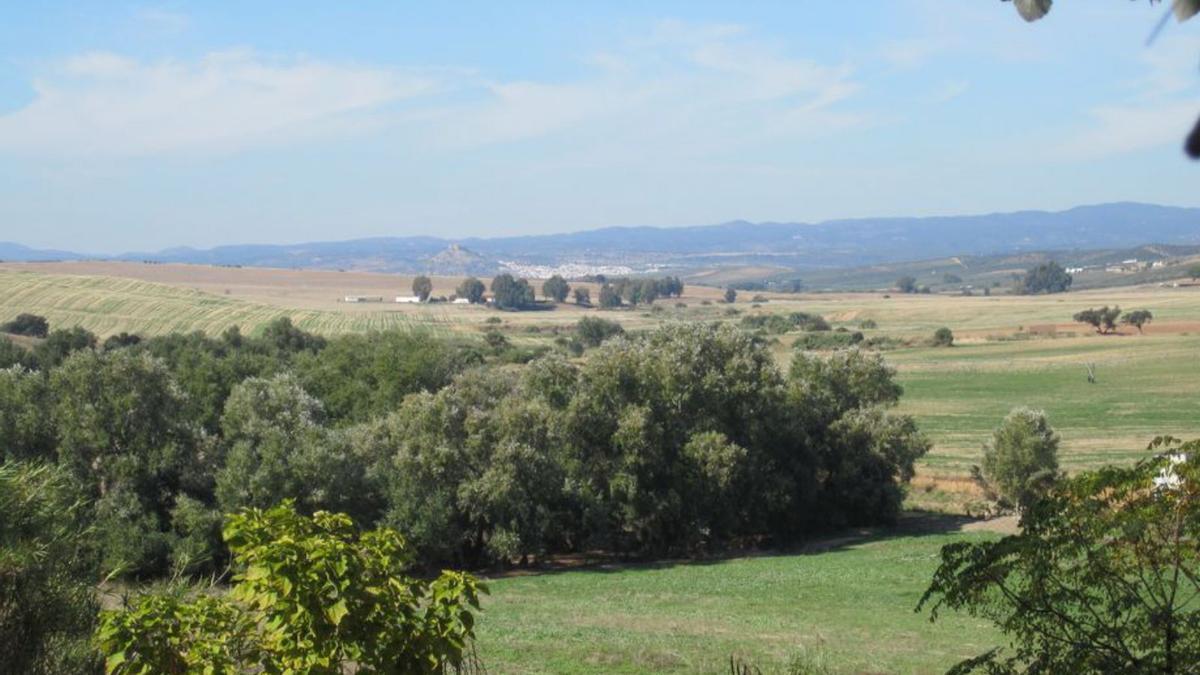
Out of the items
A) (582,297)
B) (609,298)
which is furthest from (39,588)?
(582,297)

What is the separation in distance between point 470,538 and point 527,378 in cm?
710

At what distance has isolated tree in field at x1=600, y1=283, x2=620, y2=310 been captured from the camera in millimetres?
184000

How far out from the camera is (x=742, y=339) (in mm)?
47156

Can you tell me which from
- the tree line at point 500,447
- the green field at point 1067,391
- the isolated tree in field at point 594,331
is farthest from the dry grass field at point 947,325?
the tree line at point 500,447

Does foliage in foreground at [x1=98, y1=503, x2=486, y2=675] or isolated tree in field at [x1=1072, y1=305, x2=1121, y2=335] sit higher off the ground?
foliage in foreground at [x1=98, y1=503, x2=486, y2=675]

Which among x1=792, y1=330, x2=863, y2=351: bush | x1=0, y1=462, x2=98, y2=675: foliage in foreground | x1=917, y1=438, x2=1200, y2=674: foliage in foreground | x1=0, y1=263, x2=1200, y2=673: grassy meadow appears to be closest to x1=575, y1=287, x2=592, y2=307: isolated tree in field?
x1=0, y1=263, x2=1200, y2=673: grassy meadow

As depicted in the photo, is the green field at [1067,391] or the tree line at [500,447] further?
the green field at [1067,391]

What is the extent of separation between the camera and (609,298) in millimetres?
186000

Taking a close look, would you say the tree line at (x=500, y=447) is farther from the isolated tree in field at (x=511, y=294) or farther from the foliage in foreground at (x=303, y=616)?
the isolated tree in field at (x=511, y=294)

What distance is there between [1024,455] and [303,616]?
41534mm

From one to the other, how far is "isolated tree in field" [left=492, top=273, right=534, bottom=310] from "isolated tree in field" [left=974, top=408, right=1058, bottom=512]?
5040 inches

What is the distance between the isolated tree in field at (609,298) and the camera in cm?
18400

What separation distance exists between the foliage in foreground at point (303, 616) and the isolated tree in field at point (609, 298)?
173264 mm

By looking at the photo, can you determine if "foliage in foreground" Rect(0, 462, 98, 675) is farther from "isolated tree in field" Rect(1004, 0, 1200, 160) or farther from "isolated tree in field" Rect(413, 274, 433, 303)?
"isolated tree in field" Rect(413, 274, 433, 303)
